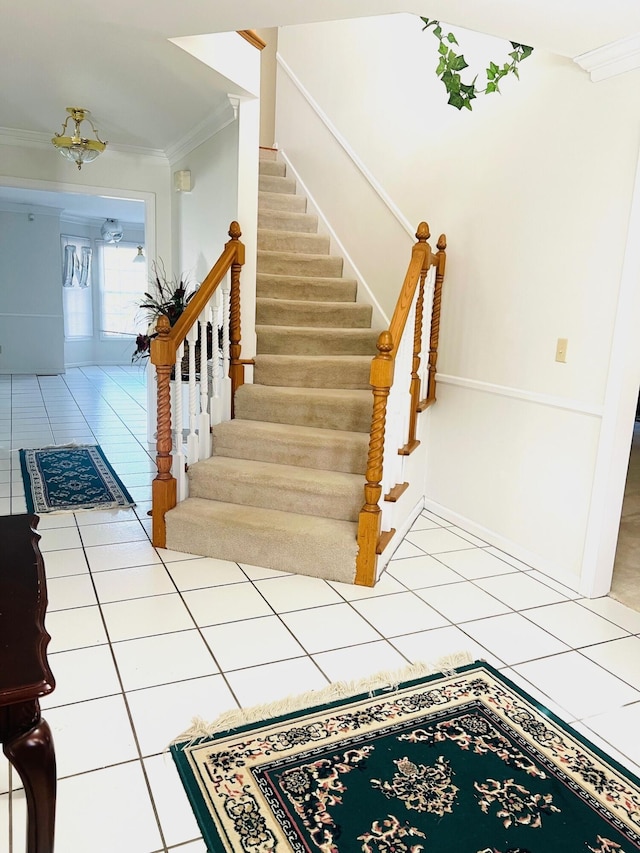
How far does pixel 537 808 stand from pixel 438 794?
26 cm

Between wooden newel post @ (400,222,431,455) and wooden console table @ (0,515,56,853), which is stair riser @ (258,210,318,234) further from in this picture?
wooden console table @ (0,515,56,853)

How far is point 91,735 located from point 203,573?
1.15m

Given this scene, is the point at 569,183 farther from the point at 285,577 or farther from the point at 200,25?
the point at 285,577

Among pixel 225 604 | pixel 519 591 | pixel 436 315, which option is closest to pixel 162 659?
pixel 225 604

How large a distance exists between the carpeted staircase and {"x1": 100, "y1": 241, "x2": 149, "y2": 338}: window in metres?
6.87

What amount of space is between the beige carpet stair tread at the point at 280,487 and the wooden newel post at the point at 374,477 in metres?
0.27

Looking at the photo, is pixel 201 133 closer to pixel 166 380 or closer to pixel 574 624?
pixel 166 380

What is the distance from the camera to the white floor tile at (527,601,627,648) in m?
2.56

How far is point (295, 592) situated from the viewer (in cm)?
283

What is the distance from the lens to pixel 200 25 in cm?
275

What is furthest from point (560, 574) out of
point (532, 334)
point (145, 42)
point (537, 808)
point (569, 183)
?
point (145, 42)

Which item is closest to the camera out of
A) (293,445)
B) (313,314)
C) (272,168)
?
(293,445)

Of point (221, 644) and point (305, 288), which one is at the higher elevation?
point (305, 288)

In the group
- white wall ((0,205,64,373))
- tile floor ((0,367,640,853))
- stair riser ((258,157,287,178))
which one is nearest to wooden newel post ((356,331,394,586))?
tile floor ((0,367,640,853))
